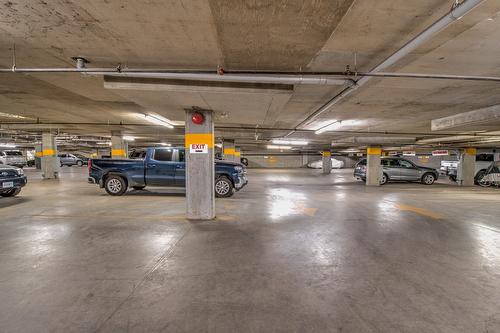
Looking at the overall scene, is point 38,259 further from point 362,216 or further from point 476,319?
point 362,216

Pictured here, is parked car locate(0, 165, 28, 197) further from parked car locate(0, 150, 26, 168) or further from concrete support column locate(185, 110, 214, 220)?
parked car locate(0, 150, 26, 168)

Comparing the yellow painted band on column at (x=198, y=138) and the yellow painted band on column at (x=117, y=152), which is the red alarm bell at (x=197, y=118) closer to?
the yellow painted band on column at (x=198, y=138)

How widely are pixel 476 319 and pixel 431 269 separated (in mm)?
1042

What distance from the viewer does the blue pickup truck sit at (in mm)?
8328

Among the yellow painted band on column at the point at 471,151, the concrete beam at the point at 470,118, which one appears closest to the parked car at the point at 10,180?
the concrete beam at the point at 470,118

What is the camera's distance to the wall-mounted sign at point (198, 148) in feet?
18.1

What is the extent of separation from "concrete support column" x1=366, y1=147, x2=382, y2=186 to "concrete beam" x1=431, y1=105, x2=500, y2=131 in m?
5.84

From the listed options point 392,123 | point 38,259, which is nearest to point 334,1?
point 38,259

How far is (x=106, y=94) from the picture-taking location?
5664 mm

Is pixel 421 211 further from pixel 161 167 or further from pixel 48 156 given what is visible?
pixel 48 156

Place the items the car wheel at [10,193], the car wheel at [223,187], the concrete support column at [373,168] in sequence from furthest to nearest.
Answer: the concrete support column at [373,168] → the car wheel at [223,187] → the car wheel at [10,193]

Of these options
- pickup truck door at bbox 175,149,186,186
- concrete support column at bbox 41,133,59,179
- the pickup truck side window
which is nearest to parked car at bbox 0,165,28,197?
the pickup truck side window

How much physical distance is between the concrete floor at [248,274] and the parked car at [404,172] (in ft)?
29.6

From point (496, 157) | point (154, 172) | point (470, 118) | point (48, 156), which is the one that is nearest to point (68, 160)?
point (48, 156)
